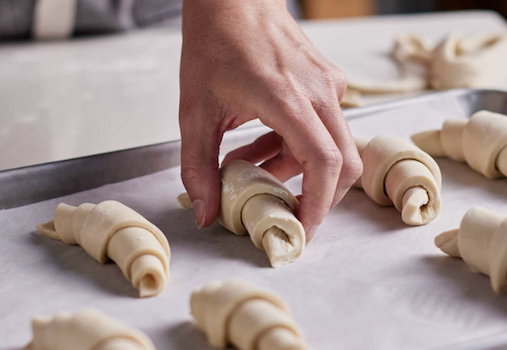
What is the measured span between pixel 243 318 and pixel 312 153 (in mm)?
327

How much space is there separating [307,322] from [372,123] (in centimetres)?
80

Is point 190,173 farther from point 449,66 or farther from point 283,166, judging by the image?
point 449,66

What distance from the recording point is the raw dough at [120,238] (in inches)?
38.7

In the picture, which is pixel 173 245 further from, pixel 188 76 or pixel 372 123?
pixel 372 123

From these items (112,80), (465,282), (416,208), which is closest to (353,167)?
(416,208)

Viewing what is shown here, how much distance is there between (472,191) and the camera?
4.30 feet

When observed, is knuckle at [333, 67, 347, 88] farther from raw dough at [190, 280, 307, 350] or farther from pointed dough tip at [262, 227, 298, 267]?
raw dough at [190, 280, 307, 350]

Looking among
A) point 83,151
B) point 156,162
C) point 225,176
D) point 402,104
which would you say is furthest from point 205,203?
point 402,104

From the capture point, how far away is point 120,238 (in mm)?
1042

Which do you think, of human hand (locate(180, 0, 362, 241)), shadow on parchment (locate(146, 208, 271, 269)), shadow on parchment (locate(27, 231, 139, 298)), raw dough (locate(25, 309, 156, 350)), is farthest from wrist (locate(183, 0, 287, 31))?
raw dough (locate(25, 309, 156, 350))

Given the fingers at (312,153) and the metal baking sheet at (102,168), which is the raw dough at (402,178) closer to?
the fingers at (312,153)

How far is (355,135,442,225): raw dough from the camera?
118cm

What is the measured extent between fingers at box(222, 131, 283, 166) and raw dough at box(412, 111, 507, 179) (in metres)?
0.37

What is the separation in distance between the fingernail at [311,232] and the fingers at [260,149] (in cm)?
28
